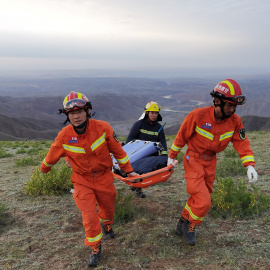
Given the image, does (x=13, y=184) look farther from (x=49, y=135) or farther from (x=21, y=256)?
(x=49, y=135)

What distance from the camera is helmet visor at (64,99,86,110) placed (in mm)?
3779

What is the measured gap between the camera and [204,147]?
4.08 meters

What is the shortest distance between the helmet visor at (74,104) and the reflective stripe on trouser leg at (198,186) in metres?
1.96

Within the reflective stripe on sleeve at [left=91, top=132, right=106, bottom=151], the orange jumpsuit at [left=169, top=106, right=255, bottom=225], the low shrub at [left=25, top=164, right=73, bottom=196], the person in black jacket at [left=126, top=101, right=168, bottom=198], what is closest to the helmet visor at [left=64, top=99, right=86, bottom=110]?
the reflective stripe on sleeve at [left=91, top=132, right=106, bottom=151]

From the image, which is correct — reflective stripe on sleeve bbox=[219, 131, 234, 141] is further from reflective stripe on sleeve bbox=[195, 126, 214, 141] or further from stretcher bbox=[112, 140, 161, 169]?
stretcher bbox=[112, 140, 161, 169]

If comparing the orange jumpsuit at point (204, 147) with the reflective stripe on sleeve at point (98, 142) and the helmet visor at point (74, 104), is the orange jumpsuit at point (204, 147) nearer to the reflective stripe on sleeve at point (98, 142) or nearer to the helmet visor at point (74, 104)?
the reflective stripe on sleeve at point (98, 142)

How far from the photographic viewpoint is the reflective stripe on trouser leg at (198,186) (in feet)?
12.9

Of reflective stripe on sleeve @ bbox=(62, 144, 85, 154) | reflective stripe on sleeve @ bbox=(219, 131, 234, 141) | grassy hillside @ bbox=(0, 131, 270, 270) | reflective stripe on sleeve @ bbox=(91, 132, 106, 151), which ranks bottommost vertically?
grassy hillside @ bbox=(0, 131, 270, 270)

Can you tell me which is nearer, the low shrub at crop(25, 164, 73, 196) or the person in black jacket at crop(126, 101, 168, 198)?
the person in black jacket at crop(126, 101, 168, 198)

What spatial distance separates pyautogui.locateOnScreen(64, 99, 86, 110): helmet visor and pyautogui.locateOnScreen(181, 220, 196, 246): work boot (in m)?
2.58

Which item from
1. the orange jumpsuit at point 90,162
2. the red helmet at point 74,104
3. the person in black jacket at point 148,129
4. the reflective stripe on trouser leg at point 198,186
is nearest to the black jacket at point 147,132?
the person in black jacket at point 148,129

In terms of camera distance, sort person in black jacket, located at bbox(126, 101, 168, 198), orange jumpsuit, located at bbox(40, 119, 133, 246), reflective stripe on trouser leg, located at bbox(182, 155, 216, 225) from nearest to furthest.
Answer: orange jumpsuit, located at bbox(40, 119, 133, 246) → reflective stripe on trouser leg, located at bbox(182, 155, 216, 225) → person in black jacket, located at bbox(126, 101, 168, 198)

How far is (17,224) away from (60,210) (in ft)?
2.99

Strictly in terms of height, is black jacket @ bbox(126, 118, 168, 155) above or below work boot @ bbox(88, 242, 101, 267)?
above
